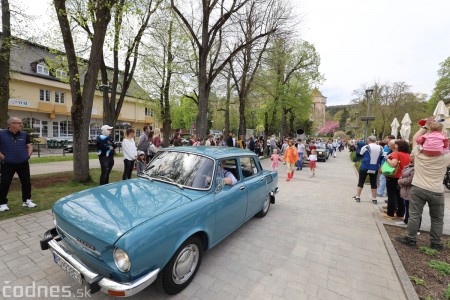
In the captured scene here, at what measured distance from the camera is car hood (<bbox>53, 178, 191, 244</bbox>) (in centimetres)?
220

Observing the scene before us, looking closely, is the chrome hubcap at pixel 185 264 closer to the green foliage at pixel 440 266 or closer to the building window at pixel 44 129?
the green foliage at pixel 440 266

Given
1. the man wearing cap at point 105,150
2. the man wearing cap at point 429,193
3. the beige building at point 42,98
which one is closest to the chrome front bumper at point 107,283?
the man wearing cap at point 105,150

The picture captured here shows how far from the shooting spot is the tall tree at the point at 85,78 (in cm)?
661

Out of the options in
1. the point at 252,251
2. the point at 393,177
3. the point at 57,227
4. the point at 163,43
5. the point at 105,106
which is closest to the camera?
the point at 57,227

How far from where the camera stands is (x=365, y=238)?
448 centimetres

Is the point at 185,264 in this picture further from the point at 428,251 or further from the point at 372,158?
the point at 372,158

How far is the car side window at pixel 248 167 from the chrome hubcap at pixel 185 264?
5.98 feet

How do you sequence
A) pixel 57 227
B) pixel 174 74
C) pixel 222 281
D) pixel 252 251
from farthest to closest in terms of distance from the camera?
1. pixel 174 74
2. pixel 252 251
3. pixel 222 281
4. pixel 57 227

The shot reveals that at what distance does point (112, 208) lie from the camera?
2.54 metres

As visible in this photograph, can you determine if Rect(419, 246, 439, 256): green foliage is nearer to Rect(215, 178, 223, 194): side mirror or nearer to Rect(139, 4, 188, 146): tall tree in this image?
Rect(215, 178, 223, 194): side mirror

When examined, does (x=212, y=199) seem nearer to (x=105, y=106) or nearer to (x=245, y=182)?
(x=245, y=182)

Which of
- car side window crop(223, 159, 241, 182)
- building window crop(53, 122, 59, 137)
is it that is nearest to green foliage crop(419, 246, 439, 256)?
car side window crop(223, 159, 241, 182)

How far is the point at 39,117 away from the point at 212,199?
31.6m

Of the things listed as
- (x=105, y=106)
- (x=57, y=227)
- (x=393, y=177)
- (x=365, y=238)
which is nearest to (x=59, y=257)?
(x=57, y=227)
